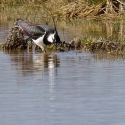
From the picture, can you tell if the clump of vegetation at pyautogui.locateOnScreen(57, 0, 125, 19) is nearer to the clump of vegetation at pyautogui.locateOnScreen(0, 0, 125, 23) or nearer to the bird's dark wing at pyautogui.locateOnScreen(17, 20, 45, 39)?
the clump of vegetation at pyautogui.locateOnScreen(0, 0, 125, 23)

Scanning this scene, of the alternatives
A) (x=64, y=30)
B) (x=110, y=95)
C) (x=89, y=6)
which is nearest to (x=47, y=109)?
(x=110, y=95)

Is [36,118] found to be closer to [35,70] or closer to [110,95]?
[110,95]

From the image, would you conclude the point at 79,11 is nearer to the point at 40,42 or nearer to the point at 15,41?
the point at 15,41

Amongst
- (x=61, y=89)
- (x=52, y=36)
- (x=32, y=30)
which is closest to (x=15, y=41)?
(x=32, y=30)

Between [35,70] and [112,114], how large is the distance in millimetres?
4132

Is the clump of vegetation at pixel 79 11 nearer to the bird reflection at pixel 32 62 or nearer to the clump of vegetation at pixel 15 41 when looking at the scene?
the clump of vegetation at pixel 15 41

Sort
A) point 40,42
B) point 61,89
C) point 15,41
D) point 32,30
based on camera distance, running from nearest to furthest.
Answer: point 61,89
point 40,42
point 32,30
point 15,41

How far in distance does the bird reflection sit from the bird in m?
0.29

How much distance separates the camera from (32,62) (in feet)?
49.3

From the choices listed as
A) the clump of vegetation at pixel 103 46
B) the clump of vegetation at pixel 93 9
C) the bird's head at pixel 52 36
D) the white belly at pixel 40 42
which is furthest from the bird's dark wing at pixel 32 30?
the clump of vegetation at pixel 93 9

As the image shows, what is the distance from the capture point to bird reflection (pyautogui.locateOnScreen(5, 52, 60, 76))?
13852mm

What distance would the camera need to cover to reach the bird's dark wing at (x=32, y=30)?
1634cm

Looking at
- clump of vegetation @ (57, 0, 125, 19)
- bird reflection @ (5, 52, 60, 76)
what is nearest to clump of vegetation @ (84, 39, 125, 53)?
bird reflection @ (5, 52, 60, 76)

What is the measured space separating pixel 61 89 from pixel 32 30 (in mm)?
4982
